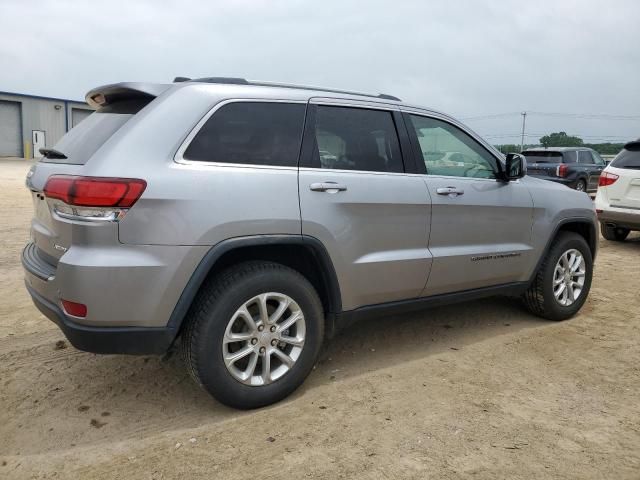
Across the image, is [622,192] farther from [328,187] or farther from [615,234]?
[328,187]

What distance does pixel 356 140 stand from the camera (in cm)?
348

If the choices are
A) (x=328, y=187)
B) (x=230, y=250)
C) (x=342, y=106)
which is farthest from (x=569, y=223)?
(x=230, y=250)

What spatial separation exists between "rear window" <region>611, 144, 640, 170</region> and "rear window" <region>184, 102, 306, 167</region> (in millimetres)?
6937

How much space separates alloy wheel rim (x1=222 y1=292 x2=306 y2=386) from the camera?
9.63ft

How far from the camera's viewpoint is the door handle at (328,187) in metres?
3.13

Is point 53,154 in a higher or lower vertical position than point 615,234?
higher

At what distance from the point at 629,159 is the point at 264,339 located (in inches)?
299

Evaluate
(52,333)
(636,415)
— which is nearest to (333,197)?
(636,415)

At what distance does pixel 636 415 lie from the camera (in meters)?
3.04

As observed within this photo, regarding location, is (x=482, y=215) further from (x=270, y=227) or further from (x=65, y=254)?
(x=65, y=254)

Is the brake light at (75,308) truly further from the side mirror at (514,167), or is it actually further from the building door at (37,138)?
the building door at (37,138)

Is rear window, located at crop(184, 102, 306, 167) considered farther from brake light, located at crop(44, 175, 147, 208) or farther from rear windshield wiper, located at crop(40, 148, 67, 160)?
rear windshield wiper, located at crop(40, 148, 67, 160)

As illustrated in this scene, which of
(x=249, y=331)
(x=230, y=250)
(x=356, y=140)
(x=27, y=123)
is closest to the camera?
(x=230, y=250)

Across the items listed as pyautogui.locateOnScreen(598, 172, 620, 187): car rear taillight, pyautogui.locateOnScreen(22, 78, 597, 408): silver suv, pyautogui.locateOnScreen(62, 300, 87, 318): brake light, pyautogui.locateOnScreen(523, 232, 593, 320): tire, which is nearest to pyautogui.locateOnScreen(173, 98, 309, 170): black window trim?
pyautogui.locateOnScreen(22, 78, 597, 408): silver suv
